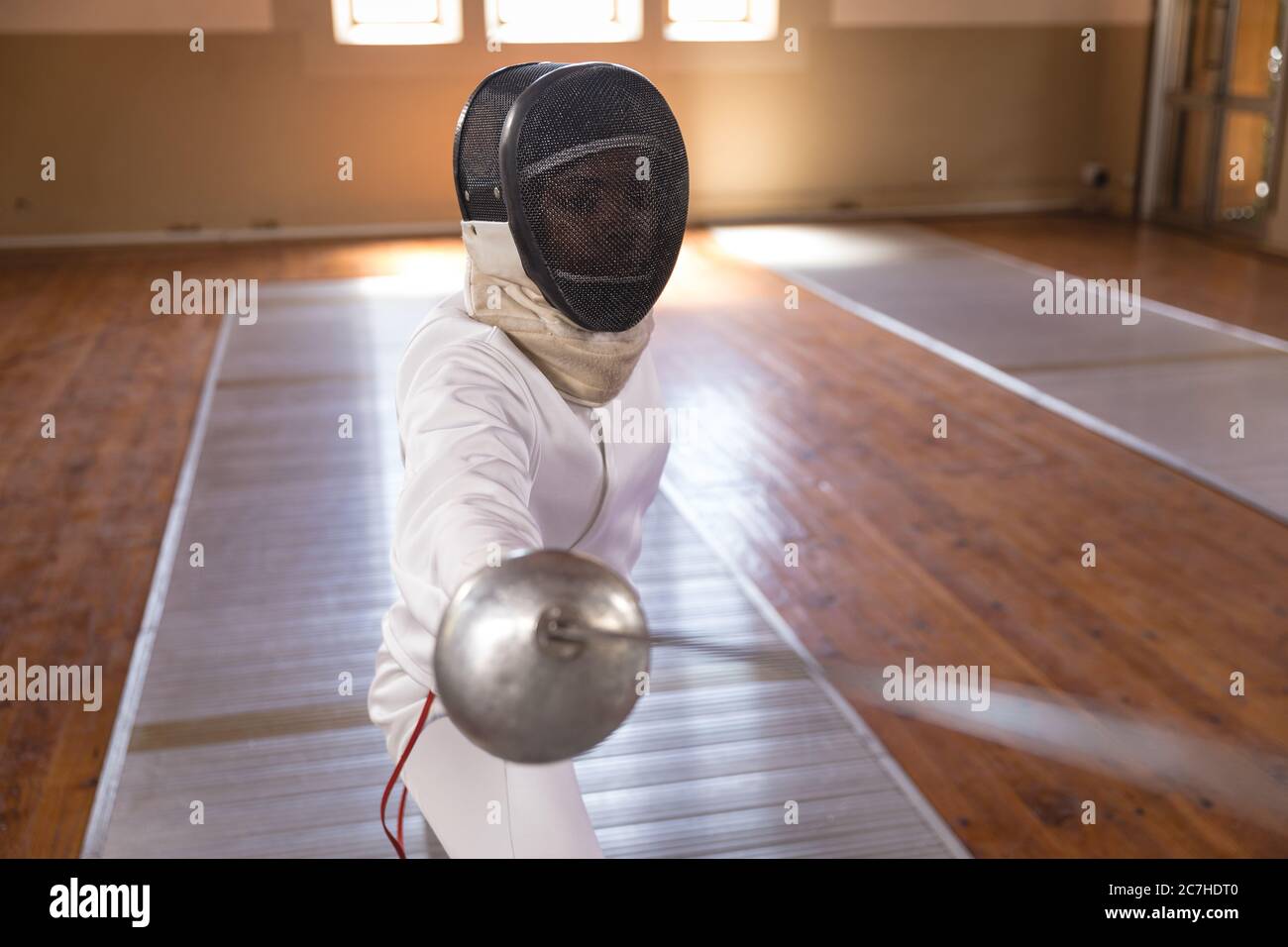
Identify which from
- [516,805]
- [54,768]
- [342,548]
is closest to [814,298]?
[342,548]

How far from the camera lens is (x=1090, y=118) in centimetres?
→ 880

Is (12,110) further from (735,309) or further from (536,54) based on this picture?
(735,309)

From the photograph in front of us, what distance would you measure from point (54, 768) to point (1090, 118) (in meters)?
8.60

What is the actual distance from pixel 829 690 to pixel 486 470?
1.50 meters

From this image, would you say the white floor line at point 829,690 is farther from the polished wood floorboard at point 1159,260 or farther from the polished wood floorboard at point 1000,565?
the polished wood floorboard at point 1159,260

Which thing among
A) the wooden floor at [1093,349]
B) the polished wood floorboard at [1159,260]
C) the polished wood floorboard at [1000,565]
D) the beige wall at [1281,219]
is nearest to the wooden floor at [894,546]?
the polished wood floorboard at [1000,565]

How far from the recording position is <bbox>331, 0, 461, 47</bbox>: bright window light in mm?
7738
